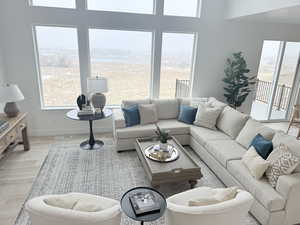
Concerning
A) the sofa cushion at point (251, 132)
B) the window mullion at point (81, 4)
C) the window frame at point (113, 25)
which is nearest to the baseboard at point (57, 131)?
the window frame at point (113, 25)

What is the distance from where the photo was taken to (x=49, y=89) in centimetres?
442

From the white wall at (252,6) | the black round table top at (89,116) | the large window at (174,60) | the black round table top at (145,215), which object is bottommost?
the black round table top at (145,215)

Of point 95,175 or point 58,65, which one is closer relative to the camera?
point 95,175

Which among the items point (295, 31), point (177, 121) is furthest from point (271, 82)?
point (177, 121)

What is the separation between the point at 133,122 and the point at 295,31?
4782mm

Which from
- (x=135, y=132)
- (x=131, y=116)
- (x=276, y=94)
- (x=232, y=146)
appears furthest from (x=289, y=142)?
(x=276, y=94)

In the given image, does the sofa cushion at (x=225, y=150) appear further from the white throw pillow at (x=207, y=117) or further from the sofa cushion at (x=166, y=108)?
the sofa cushion at (x=166, y=108)

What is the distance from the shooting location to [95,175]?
3100 mm

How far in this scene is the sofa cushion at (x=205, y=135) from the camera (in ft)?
11.5

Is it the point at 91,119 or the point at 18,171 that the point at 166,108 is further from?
the point at 18,171

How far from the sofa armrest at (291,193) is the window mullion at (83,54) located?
12.8ft

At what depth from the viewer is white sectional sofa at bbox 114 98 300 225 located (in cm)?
214

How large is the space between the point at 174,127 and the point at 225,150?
115cm

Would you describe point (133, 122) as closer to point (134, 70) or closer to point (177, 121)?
point (177, 121)
